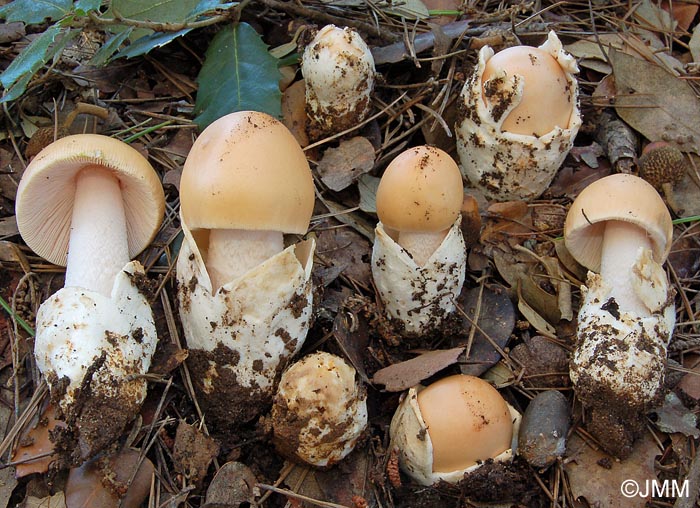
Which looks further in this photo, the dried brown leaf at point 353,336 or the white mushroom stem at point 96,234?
the dried brown leaf at point 353,336

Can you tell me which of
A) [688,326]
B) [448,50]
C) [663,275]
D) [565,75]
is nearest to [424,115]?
[448,50]

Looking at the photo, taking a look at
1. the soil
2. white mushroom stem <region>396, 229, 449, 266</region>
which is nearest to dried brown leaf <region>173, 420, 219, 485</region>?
the soil

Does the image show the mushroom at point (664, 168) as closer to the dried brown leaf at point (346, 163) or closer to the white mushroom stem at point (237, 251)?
the dried brown leaf at point (346, 163)

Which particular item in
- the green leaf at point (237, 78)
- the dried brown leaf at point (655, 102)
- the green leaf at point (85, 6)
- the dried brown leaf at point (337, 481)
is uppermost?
the green leaf at point (85, 6)

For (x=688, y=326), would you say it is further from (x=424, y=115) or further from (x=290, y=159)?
(x=290, y=159)

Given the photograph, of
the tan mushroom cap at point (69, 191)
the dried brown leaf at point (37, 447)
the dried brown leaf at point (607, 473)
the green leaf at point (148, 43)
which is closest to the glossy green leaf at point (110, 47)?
the green leaf at point (148, 43)

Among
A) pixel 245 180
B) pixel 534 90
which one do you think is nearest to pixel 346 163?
pixel 534 90

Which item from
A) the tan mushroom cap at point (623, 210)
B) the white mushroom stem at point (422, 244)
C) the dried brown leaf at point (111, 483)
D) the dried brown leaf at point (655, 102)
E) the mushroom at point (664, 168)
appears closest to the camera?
the dried brown leaf at point (111, 483)
